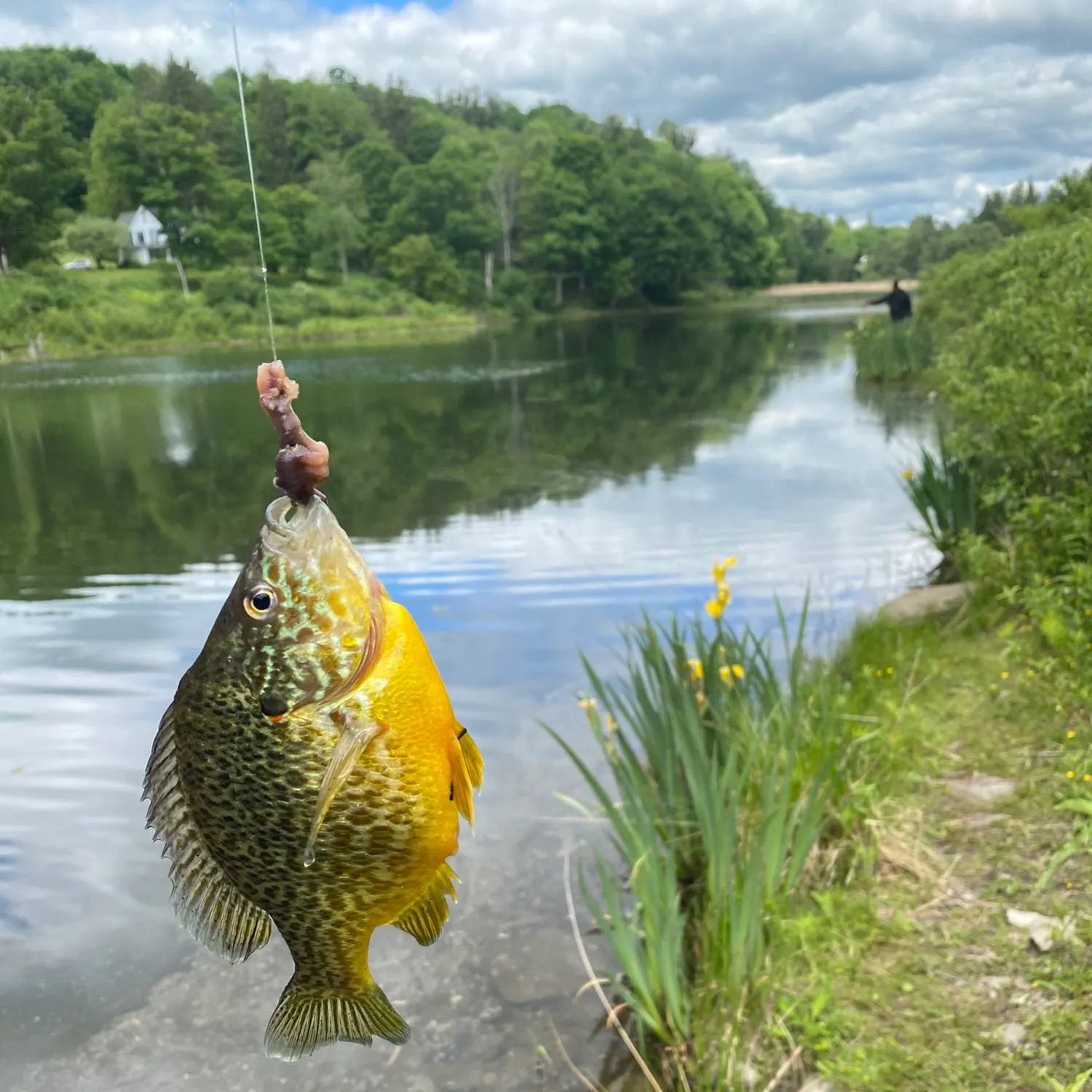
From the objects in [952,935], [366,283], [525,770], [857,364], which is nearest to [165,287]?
[366,283]

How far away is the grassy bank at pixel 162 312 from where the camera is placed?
33.0m

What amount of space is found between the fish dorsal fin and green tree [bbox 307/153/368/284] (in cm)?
3449

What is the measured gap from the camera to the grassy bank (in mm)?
33031

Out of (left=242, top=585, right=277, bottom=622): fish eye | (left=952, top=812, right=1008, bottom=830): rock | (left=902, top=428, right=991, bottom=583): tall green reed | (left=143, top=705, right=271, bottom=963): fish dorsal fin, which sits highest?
(left=242, top=585, right=277, bottom=622): fish eye

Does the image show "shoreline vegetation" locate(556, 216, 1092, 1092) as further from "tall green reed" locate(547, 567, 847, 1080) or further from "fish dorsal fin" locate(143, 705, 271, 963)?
"fish dorsal fin" locate(143, 705, 271, 963)

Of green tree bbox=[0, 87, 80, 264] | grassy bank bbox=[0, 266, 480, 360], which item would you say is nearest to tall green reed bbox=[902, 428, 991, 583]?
grassy bank bbox=[0, 266, 480, 360]

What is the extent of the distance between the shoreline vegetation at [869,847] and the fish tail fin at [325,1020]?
1974 millimetres

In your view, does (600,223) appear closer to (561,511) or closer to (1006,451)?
(561,511)

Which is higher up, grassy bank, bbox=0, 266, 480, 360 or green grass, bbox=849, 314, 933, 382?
grassy bank, bbox=0, 266, 480, 360

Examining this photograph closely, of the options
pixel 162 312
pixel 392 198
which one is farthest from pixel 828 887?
pixel 392 198

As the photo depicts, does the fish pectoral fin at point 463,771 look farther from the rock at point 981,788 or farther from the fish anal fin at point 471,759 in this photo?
the rock at point 981,788

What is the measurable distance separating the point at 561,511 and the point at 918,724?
25.3 feet

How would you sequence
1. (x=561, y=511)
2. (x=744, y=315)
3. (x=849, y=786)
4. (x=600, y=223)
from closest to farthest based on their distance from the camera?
(x=849, y=786) → (x=561, y=511) → (x=744, y=315) → (x=600, y=223)

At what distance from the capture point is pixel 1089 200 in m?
15.9
